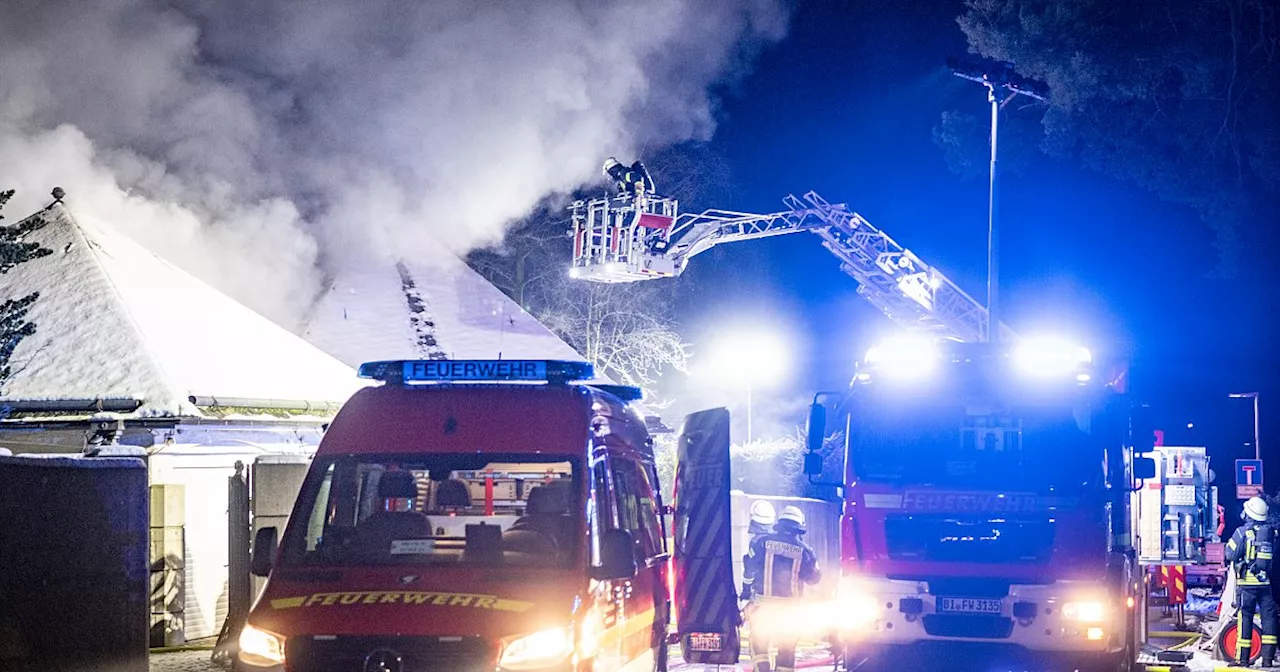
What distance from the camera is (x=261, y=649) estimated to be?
6531 mm

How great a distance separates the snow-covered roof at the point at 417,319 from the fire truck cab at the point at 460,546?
13.2 m

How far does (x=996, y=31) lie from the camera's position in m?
24.9

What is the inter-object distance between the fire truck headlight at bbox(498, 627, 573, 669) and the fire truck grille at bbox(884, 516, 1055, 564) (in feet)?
14.2

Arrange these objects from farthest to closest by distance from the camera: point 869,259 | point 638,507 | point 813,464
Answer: point 869,259, point 813,464, point 638,507

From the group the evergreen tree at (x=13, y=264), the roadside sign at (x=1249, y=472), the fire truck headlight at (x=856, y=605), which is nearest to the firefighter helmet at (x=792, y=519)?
the fire truck headlight at (x=856, y=605)

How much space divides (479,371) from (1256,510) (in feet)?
28.6

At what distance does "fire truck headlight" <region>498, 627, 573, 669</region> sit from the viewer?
6406 mm

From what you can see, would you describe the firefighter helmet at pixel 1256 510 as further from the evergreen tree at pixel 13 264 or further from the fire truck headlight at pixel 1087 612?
the evergreen tree at pixel 13 264

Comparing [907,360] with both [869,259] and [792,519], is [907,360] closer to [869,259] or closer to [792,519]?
[792,519]

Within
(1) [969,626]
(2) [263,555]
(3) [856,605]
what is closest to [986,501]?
(1) [969,626]

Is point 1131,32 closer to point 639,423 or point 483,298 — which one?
point 483,298

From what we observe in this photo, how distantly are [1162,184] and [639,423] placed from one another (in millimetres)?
17144

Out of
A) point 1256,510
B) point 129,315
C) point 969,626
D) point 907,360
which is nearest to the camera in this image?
point 969,626

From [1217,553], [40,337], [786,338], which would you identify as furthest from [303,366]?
[786,338]
